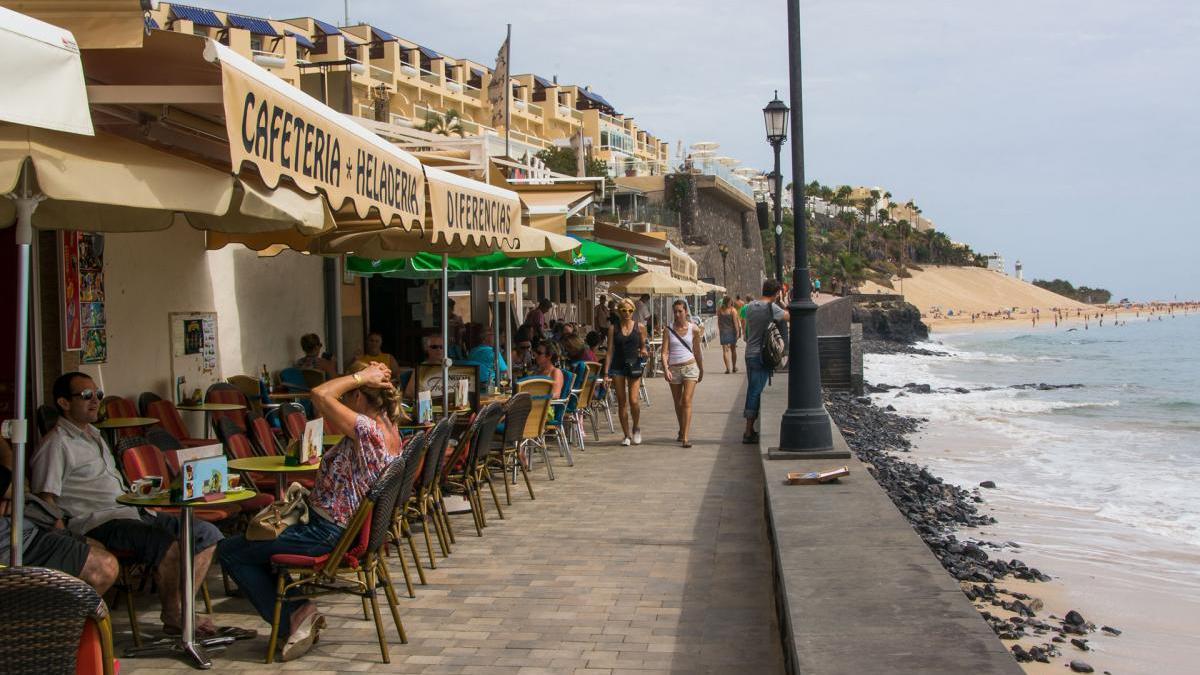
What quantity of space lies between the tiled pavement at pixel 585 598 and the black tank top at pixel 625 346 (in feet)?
6.83

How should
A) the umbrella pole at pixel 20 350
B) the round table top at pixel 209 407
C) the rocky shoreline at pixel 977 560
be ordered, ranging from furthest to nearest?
the round table top at pixel 209 407
the rocky shoreline at pixel 977 560
the umbrella pole at pixel 20 350

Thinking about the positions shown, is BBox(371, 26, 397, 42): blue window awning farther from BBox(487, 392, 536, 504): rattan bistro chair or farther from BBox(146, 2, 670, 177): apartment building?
BBox(487, 392, 536, 504): rattan bistro chair

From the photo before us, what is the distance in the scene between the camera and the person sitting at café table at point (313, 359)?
1102cm

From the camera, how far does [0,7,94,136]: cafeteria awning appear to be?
292 cm

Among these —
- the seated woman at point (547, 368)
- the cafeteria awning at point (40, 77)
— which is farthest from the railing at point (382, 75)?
the cafeteria awning at point (40, 77)

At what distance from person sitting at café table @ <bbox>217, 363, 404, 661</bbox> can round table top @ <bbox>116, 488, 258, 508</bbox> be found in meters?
0.21

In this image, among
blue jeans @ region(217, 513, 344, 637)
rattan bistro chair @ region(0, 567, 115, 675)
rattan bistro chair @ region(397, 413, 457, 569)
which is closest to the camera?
rattan bistro chair @ region(0, 567, 115, 675)

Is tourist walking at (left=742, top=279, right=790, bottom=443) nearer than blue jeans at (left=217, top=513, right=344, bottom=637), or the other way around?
blue jeans at (left=217, top=513, right=344, bottom=637)

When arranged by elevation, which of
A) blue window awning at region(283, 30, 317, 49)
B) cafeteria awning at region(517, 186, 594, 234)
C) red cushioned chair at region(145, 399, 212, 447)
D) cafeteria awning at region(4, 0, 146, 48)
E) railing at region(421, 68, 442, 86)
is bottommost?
red cushioned chair at region(145, 399, 212, 447)

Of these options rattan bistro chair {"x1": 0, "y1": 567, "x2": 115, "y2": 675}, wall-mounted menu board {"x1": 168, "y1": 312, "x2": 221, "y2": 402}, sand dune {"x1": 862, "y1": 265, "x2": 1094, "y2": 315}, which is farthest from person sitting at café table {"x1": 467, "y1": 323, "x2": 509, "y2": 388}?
sand dune {"x1": 862, "y1": 265, "x2": 1094, "y2": 315}

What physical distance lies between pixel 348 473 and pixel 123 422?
295cm

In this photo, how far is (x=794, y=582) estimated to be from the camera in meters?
4.77

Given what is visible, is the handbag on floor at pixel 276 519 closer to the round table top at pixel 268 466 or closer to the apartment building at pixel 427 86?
the round table top at pixel 268 466

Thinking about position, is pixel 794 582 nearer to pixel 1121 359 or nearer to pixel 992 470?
pixel 992 470
